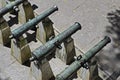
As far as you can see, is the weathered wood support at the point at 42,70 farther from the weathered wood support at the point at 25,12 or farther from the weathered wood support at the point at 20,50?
the weathered wood support at the point at 25,12

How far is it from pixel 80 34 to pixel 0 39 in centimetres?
230

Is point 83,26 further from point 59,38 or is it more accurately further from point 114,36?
point 59,38

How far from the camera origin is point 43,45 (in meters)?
7.71

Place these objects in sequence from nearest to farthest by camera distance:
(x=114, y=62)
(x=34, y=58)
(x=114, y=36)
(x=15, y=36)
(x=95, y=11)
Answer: (x=34, y=58) < (x=15, y=36) < (x=114, y=62) < (x=114, y=36) < (x=95, y=11)

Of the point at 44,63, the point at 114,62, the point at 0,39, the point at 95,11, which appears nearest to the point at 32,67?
the point at 44,63

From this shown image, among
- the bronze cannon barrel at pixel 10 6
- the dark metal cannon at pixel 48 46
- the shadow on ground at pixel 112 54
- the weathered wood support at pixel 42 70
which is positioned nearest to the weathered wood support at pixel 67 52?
the dark metal cannon at pixel 48 46

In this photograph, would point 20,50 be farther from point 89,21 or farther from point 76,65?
point 89,21

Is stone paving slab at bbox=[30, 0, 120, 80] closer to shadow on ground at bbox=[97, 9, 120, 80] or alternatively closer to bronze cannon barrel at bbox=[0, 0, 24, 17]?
shadow on ground at bbox=[97, 9, 120, 80]

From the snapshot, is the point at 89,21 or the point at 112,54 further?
the point at 89,21

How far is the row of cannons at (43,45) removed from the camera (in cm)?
745

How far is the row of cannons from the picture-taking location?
293 inches

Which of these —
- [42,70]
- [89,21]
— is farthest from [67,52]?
[89,21]

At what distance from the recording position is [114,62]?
8539 mm

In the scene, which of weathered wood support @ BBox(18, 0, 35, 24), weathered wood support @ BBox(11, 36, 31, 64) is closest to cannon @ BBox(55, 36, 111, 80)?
weathered wood support @ BBox(11, 36, 31, 64)
